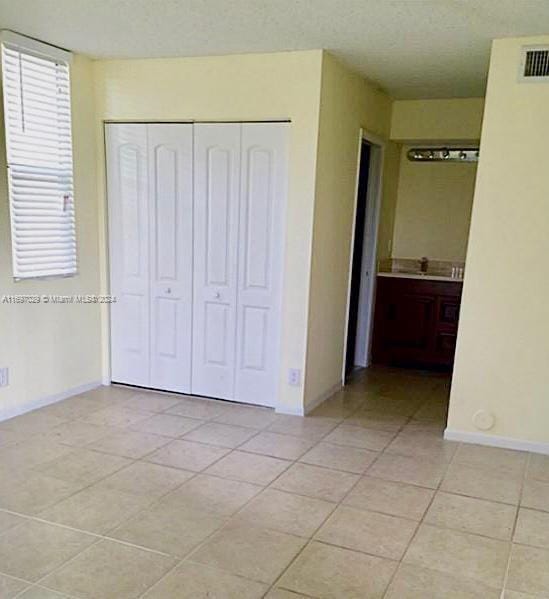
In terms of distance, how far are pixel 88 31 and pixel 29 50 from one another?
0.47 metres

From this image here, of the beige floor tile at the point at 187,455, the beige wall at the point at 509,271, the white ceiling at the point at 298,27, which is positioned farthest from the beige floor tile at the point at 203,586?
the white ceiling at the point at 298,27

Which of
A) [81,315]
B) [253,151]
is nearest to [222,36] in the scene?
[253,151]

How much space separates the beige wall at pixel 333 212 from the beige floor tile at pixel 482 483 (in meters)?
1.22

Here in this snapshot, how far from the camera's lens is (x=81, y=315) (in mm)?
4234

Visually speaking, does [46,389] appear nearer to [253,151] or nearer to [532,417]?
[253,151]

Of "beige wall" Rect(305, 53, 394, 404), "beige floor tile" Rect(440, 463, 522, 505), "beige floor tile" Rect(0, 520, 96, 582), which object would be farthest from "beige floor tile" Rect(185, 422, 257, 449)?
"beige floor tile" Rect(440, 463, 522, 505)

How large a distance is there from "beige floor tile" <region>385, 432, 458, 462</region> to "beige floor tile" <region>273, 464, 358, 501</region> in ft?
1.66

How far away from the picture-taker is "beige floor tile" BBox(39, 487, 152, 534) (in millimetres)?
2508

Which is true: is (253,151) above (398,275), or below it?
above

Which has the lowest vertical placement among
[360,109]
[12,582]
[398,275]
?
[12,582]

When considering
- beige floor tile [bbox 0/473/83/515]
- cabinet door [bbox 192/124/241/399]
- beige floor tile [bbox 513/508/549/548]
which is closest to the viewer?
beige floor tile [bbox 513/508/549/548]

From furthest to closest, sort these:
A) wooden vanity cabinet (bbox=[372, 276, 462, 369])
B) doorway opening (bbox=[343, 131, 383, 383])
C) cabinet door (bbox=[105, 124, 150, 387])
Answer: wooden vanity cabinet (bbox=[372, 276, 462, 369])
doorway opening (bbox=[343, 131, 383, 383])
cabinet door (bbox=[105, 124, 150, 387])

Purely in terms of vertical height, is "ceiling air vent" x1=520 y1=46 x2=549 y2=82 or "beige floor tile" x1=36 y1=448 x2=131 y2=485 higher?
"ceiling air vent" x1=520 y1=46 x2=549 y2=82

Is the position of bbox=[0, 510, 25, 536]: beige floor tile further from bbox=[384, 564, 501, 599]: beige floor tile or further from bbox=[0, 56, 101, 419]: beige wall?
bbox=[384, 564, 501, 599]: beige floor tile
